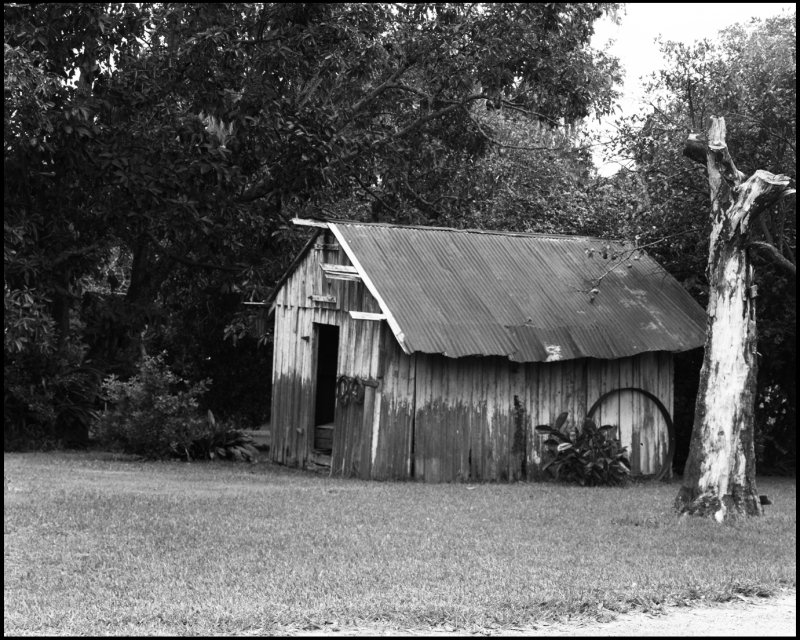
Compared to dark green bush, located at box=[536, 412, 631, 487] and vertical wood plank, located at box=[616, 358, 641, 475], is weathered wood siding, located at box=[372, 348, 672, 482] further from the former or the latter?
dark green bush, located at box=[536, 412, 631, 487]

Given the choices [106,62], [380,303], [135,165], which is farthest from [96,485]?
[106,62]

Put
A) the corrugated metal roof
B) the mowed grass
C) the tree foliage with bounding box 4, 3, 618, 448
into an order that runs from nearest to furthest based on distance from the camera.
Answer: the mowed grass, the corrugated metal roof, the tree foliage with bounding box 4, 3, 618, 448

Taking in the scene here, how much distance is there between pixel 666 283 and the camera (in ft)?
68.2

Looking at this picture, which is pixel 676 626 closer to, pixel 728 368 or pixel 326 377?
pixel 728 368

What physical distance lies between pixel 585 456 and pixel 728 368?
420cm

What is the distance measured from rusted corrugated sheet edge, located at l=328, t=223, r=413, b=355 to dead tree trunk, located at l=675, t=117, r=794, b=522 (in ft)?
15.1

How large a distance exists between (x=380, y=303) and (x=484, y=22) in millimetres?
8627

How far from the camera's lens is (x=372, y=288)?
58.5 ft

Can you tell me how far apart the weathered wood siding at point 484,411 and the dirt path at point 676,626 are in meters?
8.68

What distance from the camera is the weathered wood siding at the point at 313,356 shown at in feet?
59.7

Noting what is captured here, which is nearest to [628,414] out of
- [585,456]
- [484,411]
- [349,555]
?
[585,456]

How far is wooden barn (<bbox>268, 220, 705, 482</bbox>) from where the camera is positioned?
705 inches

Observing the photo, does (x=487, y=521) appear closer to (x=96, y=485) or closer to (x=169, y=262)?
(x=96, y=485)

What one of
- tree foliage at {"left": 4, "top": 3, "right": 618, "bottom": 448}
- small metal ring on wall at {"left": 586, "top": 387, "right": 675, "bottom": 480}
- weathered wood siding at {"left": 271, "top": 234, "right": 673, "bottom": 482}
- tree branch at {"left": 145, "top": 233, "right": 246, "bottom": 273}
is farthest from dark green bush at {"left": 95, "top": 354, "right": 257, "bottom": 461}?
small metal ring on wall at {"left": 586, "top": 387, "right": 675, "bottom": 480}
